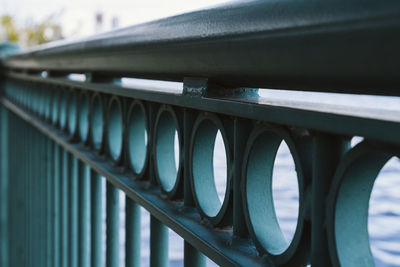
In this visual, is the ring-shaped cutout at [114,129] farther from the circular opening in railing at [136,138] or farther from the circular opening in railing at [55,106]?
the circular opening in railing at [55,106]

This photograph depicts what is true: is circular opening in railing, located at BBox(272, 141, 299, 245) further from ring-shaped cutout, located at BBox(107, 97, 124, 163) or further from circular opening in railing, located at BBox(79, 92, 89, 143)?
circular opening in railing, located at BBox(79, 92, 89, 143)

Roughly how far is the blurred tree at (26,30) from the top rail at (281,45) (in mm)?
8863

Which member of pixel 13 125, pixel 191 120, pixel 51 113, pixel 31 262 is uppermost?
pixel 191 120

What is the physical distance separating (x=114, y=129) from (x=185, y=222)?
461 millimetres

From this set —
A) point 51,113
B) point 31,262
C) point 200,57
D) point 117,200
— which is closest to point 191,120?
point 200,57

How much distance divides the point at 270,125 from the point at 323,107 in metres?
0.10

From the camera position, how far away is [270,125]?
58cm

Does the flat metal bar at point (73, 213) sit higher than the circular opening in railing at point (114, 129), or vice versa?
the circular opening in railing at point (114, 129)

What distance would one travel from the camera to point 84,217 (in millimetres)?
1390

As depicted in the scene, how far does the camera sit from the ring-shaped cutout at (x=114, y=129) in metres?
1.16

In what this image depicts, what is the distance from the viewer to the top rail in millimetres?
394

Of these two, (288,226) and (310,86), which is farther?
(288,226)

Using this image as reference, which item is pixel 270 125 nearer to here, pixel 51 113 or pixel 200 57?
pixel 200 57

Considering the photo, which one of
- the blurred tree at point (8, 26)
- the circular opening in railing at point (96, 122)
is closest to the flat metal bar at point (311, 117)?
the circular opening in railing at point (96, 122)
